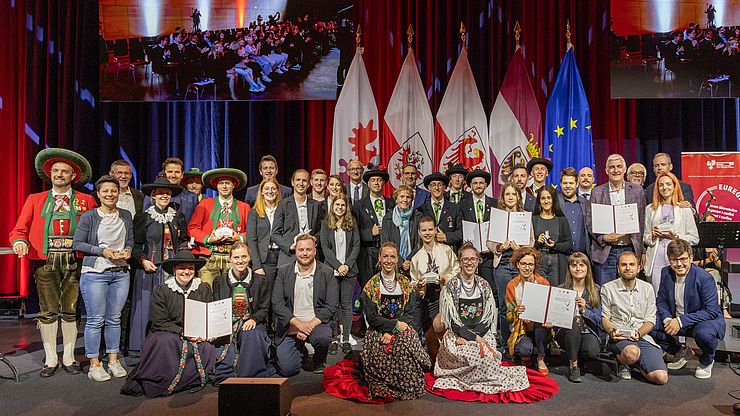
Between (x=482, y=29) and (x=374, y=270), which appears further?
(x=482, y=29)

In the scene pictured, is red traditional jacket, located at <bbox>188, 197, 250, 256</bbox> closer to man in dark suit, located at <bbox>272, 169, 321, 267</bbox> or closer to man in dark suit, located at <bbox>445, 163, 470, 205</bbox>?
man in dark suit, located at <bbox>272, 169, 321, 267</bbox>

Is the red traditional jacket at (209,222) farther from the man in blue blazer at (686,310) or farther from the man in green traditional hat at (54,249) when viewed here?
the man in blue blazer at (686,310)

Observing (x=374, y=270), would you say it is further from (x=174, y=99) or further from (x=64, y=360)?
(x=174, y=99)

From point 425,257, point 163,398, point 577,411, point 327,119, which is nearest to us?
point 577,411

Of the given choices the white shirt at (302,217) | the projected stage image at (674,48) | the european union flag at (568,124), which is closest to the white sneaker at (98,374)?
the white shirt at (302,217)

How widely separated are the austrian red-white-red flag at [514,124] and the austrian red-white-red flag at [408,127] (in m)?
0.92

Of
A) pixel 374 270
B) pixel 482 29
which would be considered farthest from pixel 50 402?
pixel 482 29

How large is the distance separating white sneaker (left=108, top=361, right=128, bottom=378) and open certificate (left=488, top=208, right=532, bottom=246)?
3471 mm

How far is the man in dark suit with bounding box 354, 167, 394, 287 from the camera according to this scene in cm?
593

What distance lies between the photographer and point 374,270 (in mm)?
5941

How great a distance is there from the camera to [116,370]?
4973mm

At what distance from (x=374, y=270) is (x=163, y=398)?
2.35 m

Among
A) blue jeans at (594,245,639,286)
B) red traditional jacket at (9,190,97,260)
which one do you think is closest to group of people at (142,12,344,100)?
red traditional jacket at (9,190,97,260)

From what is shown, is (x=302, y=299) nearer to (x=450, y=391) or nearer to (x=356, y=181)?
(x=450, y=391)
